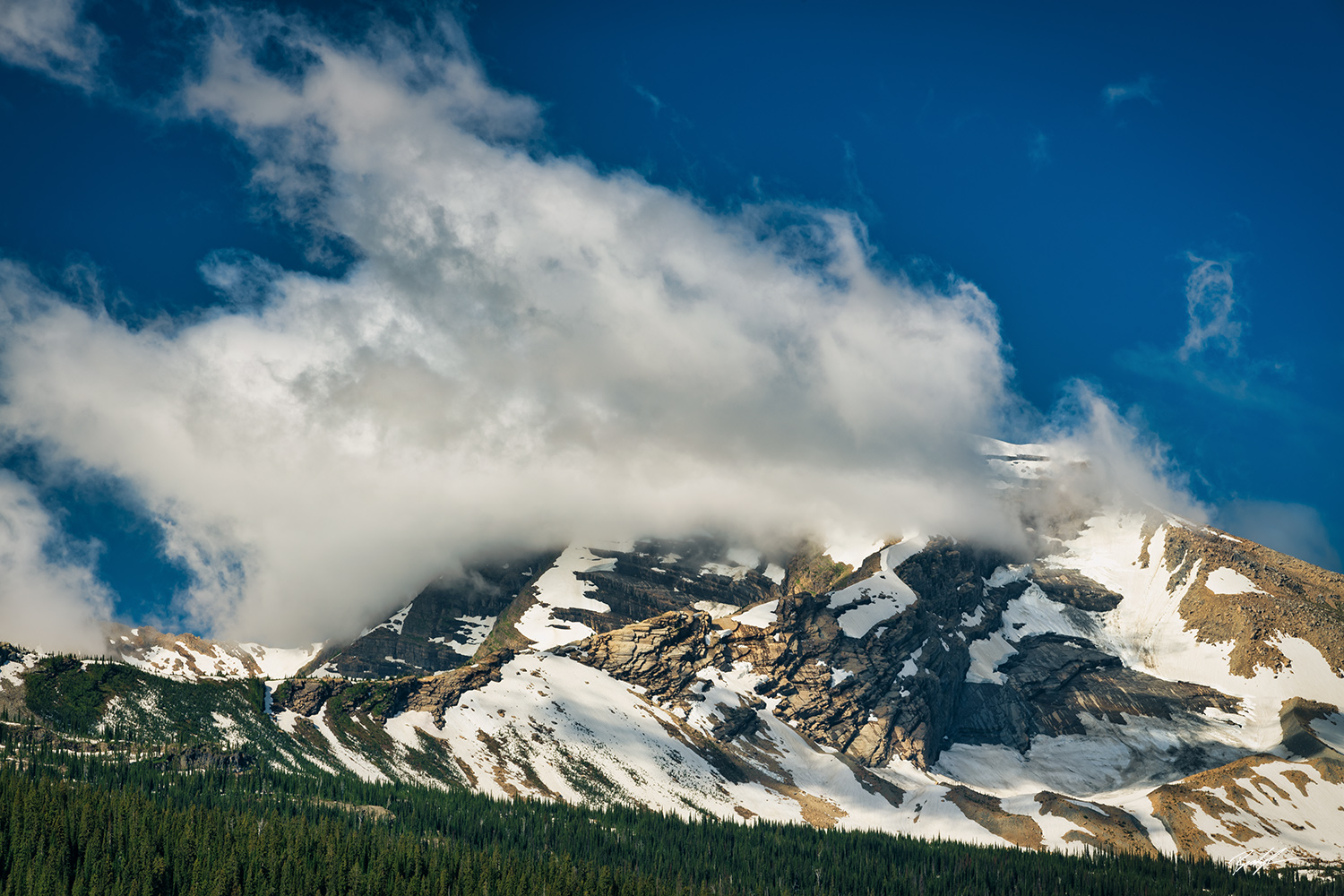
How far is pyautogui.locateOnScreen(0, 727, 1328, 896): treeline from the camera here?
126375mm

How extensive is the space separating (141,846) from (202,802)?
55978 millimetres

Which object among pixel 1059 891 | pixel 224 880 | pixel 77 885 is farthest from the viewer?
pixel 1059 891

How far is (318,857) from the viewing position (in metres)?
141

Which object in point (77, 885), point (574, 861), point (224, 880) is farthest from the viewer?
point (574, 861)

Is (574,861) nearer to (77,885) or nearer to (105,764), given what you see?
(77,885)

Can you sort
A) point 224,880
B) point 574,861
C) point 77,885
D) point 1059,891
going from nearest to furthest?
point 77,885, point 224,880, point 574,861, point 1059,891

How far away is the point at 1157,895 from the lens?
185875mm

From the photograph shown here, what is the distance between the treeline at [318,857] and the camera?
126 metres

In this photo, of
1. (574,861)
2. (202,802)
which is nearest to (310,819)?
(202,802)

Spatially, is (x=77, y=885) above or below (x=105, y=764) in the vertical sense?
below

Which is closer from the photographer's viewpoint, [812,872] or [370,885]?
[370,885]

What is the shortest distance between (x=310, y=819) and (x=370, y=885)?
56.3 m

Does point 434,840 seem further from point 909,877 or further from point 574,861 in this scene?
point 909,877

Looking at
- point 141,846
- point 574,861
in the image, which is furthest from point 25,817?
point 574,861
